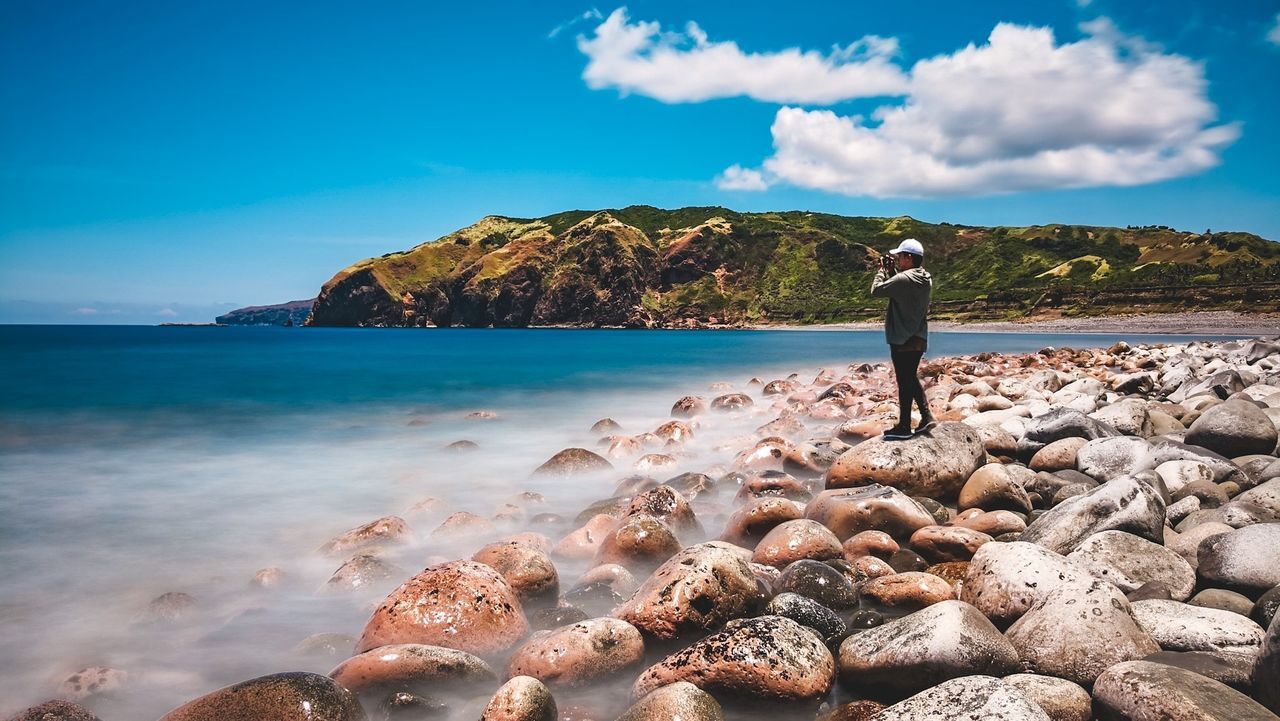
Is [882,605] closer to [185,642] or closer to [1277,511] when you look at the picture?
[1277,511]

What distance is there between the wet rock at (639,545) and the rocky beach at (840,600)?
2 centimetres

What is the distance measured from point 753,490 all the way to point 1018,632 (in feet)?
16.5

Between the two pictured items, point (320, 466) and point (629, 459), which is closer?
point (629, 459)

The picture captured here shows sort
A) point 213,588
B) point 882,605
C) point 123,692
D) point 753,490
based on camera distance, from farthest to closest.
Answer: point 753,490 → point 213,588 → point 882,605 → point 123,692

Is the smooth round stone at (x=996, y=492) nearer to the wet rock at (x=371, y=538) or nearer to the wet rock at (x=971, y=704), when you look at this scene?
the wet rock at (x=971, y=704)

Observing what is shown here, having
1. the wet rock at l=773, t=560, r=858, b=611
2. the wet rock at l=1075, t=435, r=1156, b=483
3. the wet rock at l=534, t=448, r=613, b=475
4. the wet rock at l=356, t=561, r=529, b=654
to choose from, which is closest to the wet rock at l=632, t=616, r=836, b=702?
the wet rock at l=773, t=560, r=858, b=611

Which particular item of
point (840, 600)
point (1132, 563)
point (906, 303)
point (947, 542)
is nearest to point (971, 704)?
point (840, 600)

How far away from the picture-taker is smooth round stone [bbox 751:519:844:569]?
6.60 metres

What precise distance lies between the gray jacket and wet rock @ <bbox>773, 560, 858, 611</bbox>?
3.51 meters

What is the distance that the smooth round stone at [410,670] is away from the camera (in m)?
4.82

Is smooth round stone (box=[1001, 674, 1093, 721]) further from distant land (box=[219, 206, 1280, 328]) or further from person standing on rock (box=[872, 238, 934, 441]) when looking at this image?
distant land (box=[219, 206, 1280, 328])

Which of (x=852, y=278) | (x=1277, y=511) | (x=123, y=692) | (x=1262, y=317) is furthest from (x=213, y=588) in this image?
(x=852, y=278)

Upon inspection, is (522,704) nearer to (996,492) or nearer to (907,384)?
(996,492)

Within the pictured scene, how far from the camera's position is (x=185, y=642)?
19.8 feet
